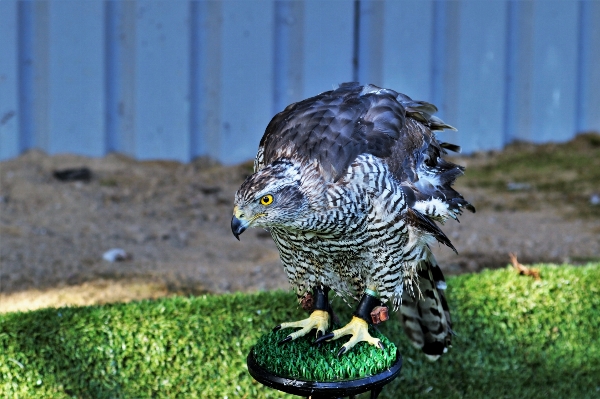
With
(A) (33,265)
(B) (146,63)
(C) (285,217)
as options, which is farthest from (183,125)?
(C) (285,217)

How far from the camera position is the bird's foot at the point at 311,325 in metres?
3.04

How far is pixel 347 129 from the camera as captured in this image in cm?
299

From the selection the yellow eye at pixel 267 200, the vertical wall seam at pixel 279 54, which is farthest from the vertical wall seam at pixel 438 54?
the yellow eye at pixel 267 200

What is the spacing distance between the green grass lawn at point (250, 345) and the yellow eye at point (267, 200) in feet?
2.25

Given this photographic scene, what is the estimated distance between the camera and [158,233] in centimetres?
549

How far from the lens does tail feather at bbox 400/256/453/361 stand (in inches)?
137

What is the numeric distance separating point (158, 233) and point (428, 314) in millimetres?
2520

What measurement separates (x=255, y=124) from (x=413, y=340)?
3.36 m

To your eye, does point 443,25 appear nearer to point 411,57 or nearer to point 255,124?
point 411,57

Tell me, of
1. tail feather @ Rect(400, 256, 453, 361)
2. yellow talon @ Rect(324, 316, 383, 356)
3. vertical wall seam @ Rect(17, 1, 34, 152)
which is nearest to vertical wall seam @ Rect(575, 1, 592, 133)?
tail feather @ Rect(400, 256, 453, 361)

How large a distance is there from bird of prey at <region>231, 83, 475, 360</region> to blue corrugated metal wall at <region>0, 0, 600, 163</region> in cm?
298

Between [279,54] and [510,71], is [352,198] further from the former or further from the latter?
[510,71]

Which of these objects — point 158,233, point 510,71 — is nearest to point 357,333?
point 158,233

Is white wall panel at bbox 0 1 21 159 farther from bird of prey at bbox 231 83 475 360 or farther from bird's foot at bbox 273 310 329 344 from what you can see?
bird's foot at bbox 273 310 329 344
